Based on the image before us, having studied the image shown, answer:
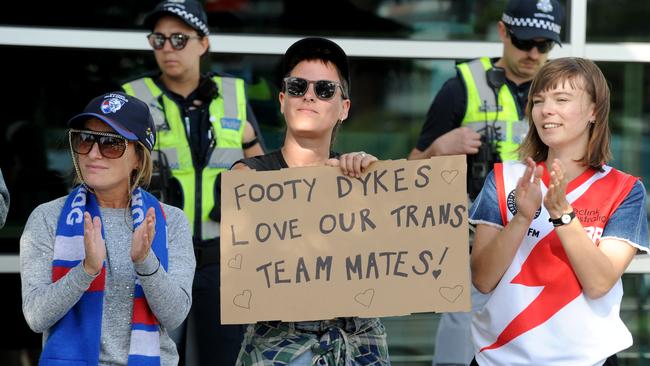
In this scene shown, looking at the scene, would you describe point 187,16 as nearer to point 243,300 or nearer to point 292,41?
point 292,41

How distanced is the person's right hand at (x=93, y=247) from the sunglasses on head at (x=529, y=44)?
8.65 feet

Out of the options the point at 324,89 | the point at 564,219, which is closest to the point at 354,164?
the point at 324,89

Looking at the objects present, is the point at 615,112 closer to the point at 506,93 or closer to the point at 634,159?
the point at 634,159

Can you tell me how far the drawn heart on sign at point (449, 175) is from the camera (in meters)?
3.68

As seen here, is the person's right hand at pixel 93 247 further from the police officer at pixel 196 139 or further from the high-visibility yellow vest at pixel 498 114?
the high-visibility yellow vest at pixel 498 114

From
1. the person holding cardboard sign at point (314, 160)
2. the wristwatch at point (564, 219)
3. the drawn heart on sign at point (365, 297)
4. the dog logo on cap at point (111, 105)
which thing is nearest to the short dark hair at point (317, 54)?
the person holding cardboard sign at point (314, 160)

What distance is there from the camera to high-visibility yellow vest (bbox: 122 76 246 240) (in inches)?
202

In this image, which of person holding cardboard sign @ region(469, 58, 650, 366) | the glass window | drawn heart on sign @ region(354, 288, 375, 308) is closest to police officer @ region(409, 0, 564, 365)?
the glass window

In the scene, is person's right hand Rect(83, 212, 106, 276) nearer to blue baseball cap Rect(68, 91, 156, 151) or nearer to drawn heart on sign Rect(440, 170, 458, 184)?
blue baseball cap Rect(68, 91, 156, 151)

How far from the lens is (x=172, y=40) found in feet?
17.1

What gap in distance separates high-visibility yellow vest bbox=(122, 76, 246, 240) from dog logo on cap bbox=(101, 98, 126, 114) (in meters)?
1.43

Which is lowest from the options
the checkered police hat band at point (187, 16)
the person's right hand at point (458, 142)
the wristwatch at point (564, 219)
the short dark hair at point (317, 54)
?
the wristwatch at point (564, 219)

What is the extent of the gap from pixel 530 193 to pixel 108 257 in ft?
4.32

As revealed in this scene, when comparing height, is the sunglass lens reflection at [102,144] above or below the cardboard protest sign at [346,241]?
above
